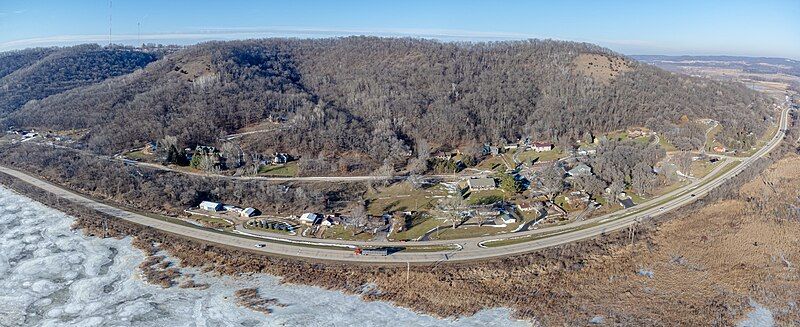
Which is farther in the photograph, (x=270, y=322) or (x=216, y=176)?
(x=216, y=176)

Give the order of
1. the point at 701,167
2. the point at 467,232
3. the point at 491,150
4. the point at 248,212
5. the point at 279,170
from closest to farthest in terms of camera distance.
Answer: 1. the point at 467,232
2. the point at 248,212
3. the point at 279,170
4. the point at 701,167
5. the point at 491,150

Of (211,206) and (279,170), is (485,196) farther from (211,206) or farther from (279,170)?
(211,206)

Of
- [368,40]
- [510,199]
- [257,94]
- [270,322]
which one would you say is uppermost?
[368,40]

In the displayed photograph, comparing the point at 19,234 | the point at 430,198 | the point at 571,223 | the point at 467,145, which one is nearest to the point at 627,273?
the point at 571,223

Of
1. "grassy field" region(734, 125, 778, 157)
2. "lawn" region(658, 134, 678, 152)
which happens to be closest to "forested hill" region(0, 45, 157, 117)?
"lawn" region(658, 134, 678, 152)

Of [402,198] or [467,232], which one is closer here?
[467,232]

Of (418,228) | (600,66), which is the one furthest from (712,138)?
(418,228)

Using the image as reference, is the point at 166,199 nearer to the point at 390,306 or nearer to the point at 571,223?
the point at 390,306

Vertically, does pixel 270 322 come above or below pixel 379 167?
below
